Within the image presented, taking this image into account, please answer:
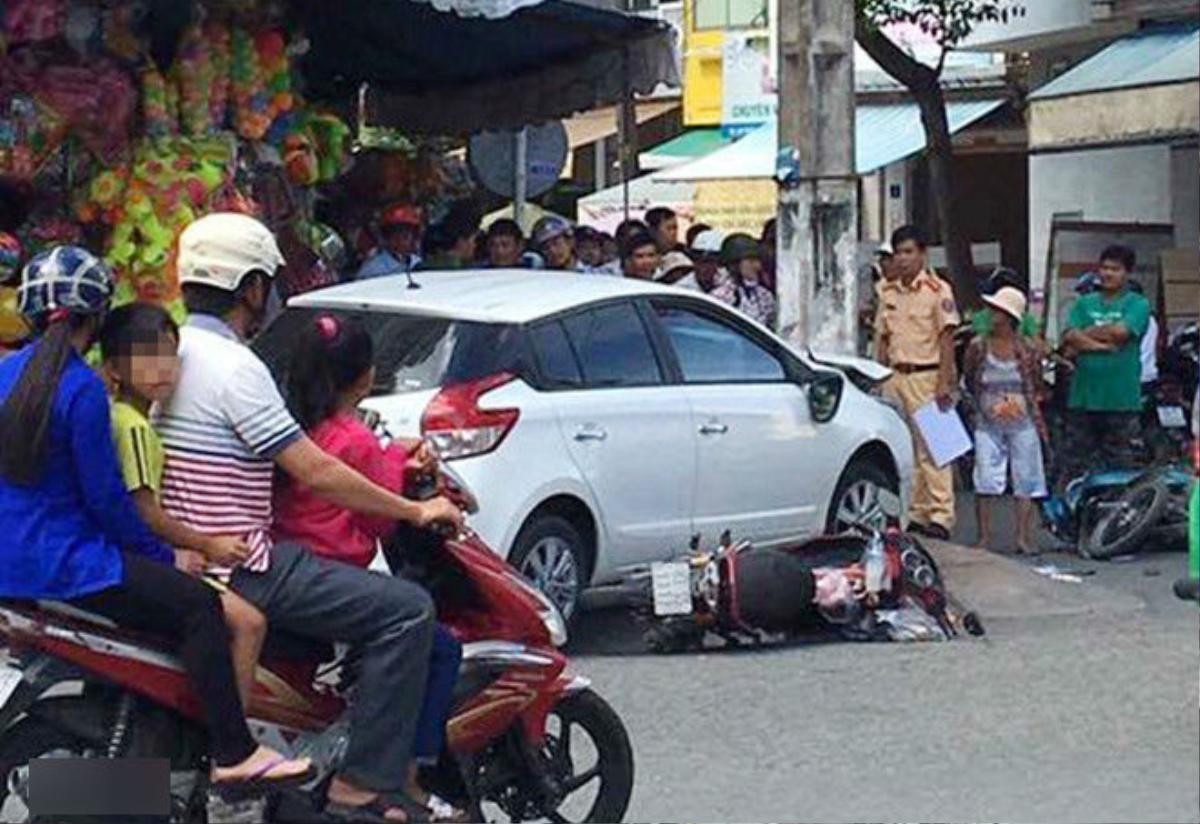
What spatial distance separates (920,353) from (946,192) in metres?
6.68

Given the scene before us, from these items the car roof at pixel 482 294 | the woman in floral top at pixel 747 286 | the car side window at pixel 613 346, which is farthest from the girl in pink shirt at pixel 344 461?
the woman in floral top at pixel 747 286

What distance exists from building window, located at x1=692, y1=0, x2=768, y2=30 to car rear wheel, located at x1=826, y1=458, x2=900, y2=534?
68.5 ft

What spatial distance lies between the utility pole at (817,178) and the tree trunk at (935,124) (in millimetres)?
6886

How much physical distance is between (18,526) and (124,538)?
26 centimetres

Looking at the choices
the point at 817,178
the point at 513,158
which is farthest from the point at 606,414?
the point at 513,158

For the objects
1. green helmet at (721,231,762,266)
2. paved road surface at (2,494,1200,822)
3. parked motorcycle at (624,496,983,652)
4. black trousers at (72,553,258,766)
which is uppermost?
green helmet at (721,231,762,266)

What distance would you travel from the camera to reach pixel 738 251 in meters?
14.8

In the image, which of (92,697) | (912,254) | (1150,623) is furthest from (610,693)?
(912,254)

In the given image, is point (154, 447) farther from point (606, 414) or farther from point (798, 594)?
point (798, 594)

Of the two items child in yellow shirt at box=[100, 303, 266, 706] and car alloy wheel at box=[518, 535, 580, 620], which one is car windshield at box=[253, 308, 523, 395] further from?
child in yellow shirt at box=[100, 303, 266, 706]

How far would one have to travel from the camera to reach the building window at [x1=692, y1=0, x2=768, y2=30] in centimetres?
3238

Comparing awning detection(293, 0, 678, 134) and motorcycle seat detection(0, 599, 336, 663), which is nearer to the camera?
motorcycle seat detection(0, 599, 336, 663)

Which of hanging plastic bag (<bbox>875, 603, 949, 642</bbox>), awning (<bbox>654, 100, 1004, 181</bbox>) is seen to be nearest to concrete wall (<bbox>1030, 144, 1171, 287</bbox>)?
awning (<bbox>654, 100, 1004, 181</bbox>)

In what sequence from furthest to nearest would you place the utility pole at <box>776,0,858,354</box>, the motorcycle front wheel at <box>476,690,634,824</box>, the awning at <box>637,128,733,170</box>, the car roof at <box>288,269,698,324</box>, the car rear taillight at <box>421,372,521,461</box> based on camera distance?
the awning at <box>637,128,733,170</box>
the utility pole at <box>776,0,858,354</box>
the car roof at <box>288,269,698,324</box>
the car rear taillight at <box>421,372,521,461</box>
the motorcycle front wheel at <box>476,690,634,824</box>
